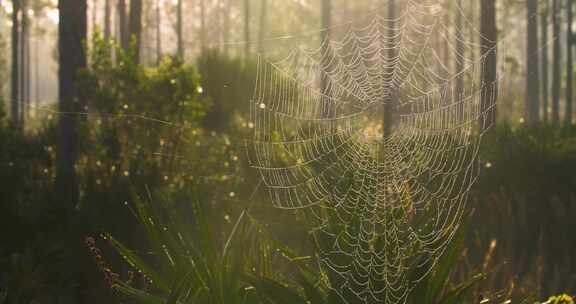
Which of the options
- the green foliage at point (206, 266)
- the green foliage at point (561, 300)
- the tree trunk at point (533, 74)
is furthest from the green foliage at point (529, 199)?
the tree trunk at point (533, 74)

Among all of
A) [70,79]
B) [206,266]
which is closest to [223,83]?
[70,79]

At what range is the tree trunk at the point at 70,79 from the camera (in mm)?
9828

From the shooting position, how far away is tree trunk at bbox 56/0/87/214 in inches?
387

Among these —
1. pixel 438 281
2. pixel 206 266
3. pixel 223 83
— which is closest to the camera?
pixel 206 266

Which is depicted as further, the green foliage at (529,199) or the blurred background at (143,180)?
the green foliage at (529,199)

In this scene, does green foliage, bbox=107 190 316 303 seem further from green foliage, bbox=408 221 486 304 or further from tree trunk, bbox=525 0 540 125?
tree trunk, bbox=525 0 540 125

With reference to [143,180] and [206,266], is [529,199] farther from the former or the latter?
[206,266]

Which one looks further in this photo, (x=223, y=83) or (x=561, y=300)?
(x=223, y=83)

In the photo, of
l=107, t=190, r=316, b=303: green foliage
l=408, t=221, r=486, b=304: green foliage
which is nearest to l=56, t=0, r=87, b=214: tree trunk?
l=107, t=190, r=316, b=303: green foliage

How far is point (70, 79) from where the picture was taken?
A: 10.1m

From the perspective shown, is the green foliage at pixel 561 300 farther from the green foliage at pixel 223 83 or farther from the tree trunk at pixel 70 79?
the green foliage at pixel 223 83

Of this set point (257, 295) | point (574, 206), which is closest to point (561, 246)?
point (574, 206)

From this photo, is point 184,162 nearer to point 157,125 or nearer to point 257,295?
point 157,125

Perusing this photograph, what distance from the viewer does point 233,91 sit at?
1702cm
